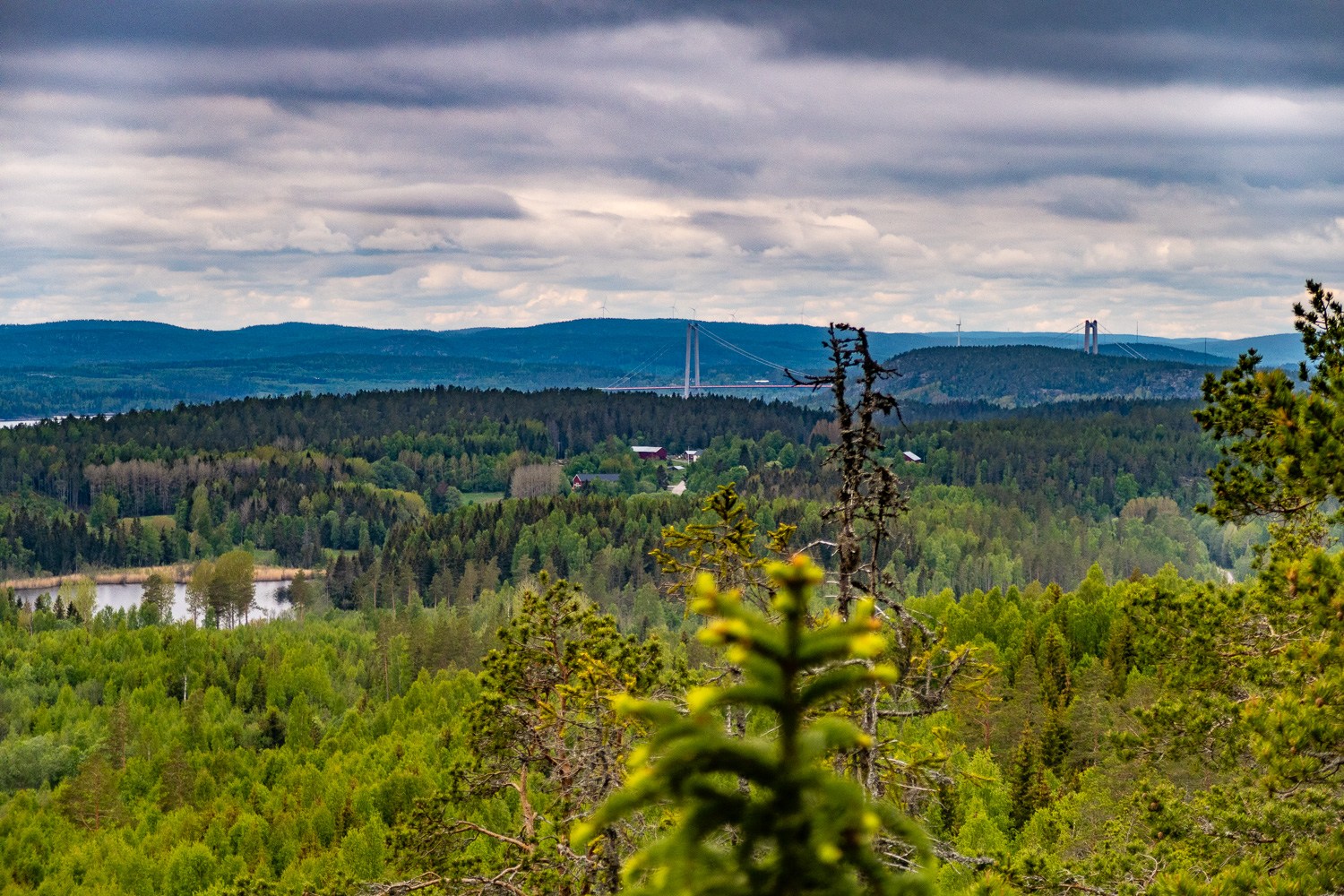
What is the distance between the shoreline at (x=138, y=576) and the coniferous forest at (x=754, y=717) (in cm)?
2608

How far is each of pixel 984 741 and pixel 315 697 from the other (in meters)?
70.3

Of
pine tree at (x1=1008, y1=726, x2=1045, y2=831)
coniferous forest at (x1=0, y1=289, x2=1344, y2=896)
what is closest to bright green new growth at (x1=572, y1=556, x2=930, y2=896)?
coniferous forest at (x1=0, y1=289, x2=1344, y2=896)

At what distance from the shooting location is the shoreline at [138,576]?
7072 inches

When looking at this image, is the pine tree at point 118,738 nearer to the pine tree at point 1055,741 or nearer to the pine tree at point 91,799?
the pine tree at point 91,799

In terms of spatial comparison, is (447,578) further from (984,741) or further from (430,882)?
(430,882)

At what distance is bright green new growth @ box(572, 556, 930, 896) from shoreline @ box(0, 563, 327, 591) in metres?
184

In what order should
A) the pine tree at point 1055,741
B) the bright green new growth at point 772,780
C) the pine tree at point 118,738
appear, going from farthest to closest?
the pine tree at point 118,738, the pine tree at point 1055,741, the bright green new growth at point 772,780

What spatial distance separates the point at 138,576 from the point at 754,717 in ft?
542

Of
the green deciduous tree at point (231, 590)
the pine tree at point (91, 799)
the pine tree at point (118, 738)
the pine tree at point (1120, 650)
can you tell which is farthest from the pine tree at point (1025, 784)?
the green deciduous tree at point (231, 590)

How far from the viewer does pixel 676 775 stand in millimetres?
4496

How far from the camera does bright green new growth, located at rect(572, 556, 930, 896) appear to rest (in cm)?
429

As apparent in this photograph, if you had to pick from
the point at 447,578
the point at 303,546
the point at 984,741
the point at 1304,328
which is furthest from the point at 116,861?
the point at 303,546

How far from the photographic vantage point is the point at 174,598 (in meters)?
160

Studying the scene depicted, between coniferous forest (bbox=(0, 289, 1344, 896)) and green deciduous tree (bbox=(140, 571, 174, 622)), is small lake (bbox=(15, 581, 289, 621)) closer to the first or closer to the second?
green deciduous tree (bbox=(140, 571, 174, 622))
